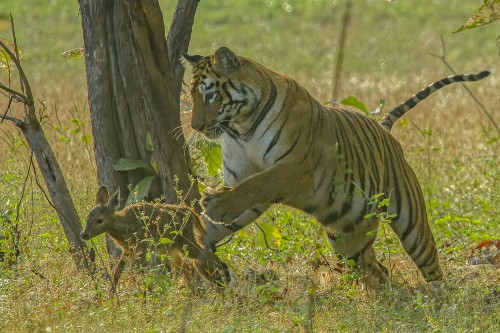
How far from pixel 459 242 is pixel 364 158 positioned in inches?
58.2

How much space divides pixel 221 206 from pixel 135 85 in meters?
1.60

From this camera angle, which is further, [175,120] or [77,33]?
[77,33]

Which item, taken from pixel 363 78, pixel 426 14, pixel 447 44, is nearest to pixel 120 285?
pixel 363 78

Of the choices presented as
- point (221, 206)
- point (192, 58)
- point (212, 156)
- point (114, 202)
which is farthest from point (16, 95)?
point (221, 206)

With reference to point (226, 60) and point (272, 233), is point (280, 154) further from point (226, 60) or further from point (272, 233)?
point (272, 233)

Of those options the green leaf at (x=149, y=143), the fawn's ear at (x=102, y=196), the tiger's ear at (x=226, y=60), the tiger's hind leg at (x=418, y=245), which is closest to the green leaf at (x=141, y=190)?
the green leaf at (x=149, y=143)

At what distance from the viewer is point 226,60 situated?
7.60 meters

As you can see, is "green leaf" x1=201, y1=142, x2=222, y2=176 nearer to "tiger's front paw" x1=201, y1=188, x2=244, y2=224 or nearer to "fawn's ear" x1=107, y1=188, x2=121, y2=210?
"fawn's ear" x1=107, y1=188, x2=121, y2=210

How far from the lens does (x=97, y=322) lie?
663 cm

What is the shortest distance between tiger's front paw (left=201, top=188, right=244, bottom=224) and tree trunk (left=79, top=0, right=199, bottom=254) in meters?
0.91

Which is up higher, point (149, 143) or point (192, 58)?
point (192, 58)

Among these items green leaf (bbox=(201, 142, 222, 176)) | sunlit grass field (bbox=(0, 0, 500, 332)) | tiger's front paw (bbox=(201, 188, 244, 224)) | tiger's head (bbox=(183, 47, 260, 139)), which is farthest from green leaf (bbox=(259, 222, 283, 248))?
tiger's front paw (bbox=(201, 188, 244, 224))

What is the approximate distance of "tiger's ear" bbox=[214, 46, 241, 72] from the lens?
757 centimetres

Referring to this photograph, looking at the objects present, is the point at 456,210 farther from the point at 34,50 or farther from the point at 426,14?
the point at 426,14
